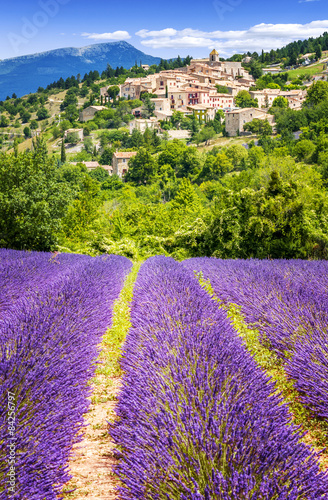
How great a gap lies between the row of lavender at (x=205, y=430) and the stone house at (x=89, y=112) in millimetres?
117843

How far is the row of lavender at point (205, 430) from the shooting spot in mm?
1850

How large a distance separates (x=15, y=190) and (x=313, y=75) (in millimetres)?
125497

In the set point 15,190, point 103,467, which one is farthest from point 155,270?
point 15,190

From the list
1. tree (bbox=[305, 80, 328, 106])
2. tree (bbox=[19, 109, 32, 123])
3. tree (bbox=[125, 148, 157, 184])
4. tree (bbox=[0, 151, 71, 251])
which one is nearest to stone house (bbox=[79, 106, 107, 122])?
tree (bbox=[19, 109, 32, 123])

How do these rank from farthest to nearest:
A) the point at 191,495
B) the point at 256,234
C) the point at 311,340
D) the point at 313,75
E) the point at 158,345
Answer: the point at 313,75
the point at 256,234
the point at 311,340
the point at 158,345
the point at 191,495

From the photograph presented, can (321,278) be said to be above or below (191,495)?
below

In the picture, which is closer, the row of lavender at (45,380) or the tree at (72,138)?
the row of lavender at (45,380)

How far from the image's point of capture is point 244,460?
1.95 meters

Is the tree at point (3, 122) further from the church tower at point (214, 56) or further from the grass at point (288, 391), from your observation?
the grass at point (288, 391)

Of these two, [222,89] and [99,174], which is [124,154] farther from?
[222,89]

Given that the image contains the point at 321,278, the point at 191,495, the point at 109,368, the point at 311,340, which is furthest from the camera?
the point at 321,278

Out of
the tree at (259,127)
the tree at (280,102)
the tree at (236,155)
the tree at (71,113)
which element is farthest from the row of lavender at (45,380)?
the tree at (71,113)

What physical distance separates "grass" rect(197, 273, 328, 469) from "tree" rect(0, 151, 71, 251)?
9.55 m

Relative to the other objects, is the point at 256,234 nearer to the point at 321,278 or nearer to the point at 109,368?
the point at 321,278
